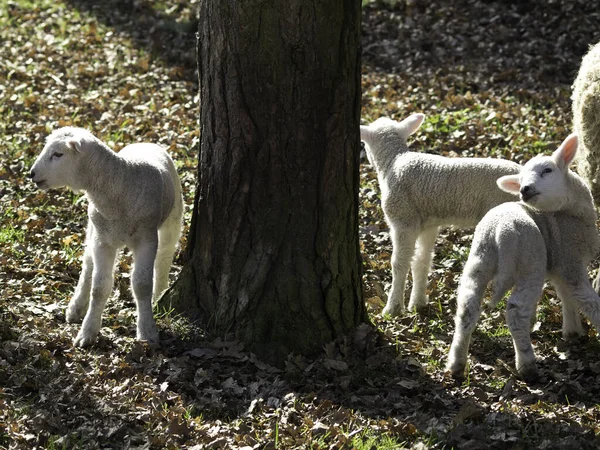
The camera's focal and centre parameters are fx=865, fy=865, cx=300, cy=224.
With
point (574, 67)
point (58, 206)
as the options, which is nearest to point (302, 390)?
point (58, 206)

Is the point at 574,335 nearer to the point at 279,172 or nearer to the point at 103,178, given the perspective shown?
the point at 279,172

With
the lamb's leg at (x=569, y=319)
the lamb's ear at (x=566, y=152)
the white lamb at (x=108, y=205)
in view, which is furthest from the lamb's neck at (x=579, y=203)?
the white lamb at (x=108, y=205)

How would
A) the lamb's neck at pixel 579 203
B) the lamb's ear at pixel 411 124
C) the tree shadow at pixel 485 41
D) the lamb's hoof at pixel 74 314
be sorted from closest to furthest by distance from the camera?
the lamb's neck at pixel 579 203 → the lamb's hoof at pixel 74 314 → the lamb's ear at pixel 411 124 → the tree shadow at pixel 485 41

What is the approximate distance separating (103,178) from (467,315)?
8.40 feet

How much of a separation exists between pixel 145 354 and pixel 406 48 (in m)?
8.71

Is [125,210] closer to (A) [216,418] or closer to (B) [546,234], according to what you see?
(A) [216,418]

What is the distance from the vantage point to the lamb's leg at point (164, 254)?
6.44 m

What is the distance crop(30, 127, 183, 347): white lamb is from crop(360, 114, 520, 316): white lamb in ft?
5.83

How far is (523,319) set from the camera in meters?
5.33

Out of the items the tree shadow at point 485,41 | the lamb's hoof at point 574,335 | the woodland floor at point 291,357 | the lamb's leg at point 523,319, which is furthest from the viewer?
the tree shadow at point 485,41

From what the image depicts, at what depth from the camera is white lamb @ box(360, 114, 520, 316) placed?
6305mm

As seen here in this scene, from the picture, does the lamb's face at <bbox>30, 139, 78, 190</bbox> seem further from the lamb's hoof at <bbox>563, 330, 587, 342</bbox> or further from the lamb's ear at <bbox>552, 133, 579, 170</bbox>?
the lamb's hoof at <bbox>563, 330, 587, 342</bbox>

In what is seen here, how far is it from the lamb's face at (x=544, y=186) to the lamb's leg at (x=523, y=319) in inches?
20.1

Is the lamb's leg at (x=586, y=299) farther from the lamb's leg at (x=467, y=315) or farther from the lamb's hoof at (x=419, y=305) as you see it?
the lamb's hoof at (x=419, y=305)
